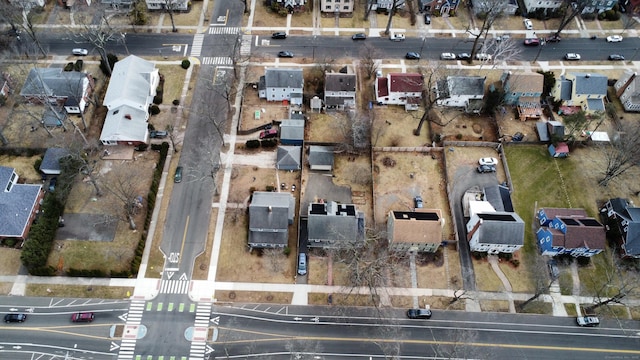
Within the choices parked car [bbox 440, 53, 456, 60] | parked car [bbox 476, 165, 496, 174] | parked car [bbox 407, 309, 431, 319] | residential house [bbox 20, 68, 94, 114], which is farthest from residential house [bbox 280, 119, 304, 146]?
residential house [bbox 20, 68, 94, 114]

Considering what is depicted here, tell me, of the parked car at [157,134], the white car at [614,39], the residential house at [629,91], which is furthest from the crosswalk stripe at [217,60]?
the white car at [614,39]

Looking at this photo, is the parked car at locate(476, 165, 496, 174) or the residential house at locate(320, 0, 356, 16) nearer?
the parked car at locate(476, 165, 496, 174)

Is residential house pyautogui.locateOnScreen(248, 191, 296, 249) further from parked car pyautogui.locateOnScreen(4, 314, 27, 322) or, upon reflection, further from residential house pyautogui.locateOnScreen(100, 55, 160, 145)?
parked car pyautogui.locateOnScreen(4, 314, 27, 322)

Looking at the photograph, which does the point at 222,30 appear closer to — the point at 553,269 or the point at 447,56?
the point at 447,56

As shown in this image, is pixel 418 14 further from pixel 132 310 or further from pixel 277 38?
pixel 132 310

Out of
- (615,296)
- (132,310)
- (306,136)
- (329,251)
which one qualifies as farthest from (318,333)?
(615,296)

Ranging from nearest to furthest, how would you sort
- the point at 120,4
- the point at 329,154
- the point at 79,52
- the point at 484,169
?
1. the point at 329,154
2. the point at 484,169
3. the point at 79,52
4. the point at 120,4

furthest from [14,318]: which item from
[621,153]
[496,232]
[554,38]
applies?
[554,38]
